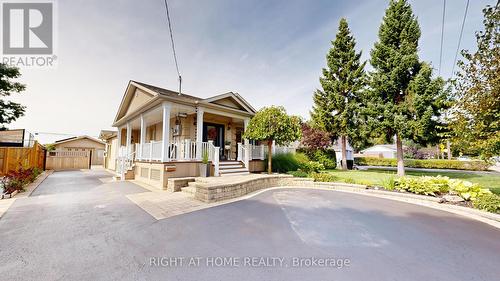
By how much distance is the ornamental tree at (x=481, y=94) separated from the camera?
494cm

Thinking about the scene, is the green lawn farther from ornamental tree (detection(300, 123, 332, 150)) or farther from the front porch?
the front porch

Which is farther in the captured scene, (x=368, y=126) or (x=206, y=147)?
(x=368, y=126)

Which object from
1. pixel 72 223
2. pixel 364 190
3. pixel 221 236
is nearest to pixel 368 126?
pixel 364 190

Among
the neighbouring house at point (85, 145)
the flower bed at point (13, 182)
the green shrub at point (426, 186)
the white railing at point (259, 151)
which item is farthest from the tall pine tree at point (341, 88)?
the neighbouring house at point (85, 145)

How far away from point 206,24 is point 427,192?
35.8 feet

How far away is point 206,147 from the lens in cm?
892

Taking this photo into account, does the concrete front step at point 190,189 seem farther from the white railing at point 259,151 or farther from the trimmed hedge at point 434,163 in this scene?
the trimmed hedge at point 434,163

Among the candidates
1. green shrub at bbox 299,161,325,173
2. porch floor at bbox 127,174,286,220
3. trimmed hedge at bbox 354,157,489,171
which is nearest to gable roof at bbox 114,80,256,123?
porch floor at bbox 127,174,286,220

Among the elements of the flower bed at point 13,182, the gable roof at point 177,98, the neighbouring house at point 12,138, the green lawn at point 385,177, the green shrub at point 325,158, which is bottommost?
the green lawn at point 385,177

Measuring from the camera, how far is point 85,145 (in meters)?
22.2

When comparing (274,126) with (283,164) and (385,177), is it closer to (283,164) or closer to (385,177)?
(283,164)

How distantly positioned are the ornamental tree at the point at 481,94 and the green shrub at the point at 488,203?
45.9 inches

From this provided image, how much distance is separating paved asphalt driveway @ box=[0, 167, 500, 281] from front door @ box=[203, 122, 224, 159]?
634 cm

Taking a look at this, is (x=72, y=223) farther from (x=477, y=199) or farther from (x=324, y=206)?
(x=477, y=199)
